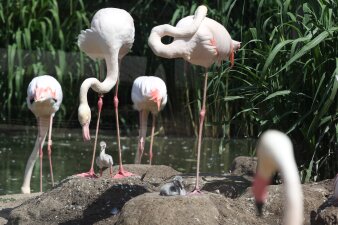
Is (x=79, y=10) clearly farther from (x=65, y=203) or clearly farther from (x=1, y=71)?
(x=65, y=203)

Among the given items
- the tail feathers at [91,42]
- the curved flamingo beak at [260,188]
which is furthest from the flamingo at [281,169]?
the tail feathers at [91,42]

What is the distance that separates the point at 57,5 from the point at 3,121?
1.75 meters

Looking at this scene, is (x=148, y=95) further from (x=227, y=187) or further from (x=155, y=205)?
(x=155, y=205)

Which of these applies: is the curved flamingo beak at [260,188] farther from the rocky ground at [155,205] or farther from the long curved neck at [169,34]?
the long curved neck at [169,34]

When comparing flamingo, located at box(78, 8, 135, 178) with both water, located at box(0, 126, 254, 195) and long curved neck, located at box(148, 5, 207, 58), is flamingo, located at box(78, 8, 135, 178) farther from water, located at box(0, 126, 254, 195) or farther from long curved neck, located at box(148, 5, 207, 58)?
water, located at box(0, 126, 254, 195)

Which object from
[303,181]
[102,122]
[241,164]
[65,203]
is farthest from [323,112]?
[102,122]

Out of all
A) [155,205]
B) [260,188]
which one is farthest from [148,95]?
[260,188]

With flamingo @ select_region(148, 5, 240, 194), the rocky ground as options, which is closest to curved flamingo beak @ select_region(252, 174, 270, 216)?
the rocky ground

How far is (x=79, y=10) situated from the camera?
37.9ft

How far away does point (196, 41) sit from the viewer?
5.21 metres

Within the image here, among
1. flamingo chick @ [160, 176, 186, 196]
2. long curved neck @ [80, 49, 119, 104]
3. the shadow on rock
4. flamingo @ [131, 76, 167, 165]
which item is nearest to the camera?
flamingo chick @ [160, 176, 186, 196]

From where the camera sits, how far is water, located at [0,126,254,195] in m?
7.84

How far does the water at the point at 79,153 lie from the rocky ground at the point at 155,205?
6.04 feet

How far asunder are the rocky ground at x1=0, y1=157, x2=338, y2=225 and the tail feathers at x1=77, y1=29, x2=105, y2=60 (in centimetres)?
99
